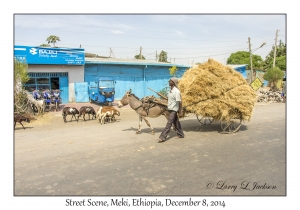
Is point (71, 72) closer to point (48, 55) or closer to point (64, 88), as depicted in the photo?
point (64, 88)

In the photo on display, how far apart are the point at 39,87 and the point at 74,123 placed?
7.63 metres

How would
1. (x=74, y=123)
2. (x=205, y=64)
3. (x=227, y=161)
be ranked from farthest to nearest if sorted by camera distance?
(x=74, y=123), (x=205, y=64), (x=227, y=161)

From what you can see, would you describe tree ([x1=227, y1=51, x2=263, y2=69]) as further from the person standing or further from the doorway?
the person standing

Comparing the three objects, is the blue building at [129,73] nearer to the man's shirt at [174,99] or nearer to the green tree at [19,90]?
the green tree at [19,90]

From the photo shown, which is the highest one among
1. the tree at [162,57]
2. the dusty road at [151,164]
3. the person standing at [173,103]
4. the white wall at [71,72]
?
the tree at [162,57]

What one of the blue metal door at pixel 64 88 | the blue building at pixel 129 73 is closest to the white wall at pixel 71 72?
the blue metal door at pixel 64 88

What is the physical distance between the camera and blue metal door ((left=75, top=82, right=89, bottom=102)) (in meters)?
19.6

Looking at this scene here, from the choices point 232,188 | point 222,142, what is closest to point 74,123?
point 222,142

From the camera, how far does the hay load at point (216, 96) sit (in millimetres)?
8438

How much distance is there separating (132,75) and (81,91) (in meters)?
5.48

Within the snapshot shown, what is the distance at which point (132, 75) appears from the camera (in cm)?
2330

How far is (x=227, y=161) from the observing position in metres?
6.02

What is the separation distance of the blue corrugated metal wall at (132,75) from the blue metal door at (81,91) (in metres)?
0.90
